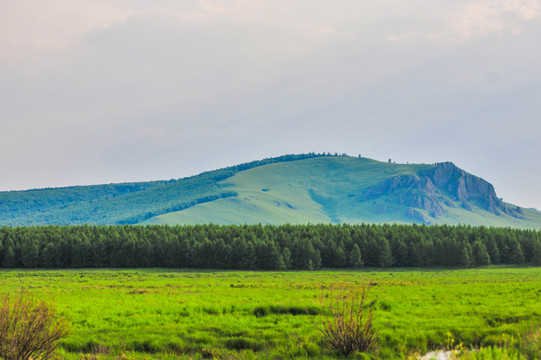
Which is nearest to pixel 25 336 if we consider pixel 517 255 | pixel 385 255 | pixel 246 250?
pixel 246 250

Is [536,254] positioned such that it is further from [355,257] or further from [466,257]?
[355,257]

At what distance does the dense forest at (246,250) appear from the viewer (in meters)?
119

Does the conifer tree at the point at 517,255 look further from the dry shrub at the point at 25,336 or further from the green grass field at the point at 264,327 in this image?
the dry shrub at the point at 25,336

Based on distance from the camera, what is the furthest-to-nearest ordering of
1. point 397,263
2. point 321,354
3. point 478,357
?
point 397,263
point 321,354
point 478,357

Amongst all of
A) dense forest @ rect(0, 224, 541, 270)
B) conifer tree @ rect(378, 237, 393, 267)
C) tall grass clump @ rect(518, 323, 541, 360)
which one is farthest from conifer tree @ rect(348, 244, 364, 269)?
tall grass clump @ rect(518, 323, 541, 360)

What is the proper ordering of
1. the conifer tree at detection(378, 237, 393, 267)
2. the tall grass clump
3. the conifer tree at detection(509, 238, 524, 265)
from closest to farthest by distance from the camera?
the tall grass clump
the conifer tree at detection(378, 237, 393, 267)
the conifer tree at detection(509, 238, 524, 265)

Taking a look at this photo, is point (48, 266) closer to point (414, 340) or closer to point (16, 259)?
point (16, 259)

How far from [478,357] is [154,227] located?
14937 centimetres

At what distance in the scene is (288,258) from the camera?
116 meters

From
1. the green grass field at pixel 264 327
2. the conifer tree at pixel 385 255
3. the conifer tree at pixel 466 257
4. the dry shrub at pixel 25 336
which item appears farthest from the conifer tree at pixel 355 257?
the dry shrub at pixel 25 336

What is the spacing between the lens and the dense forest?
119 meters

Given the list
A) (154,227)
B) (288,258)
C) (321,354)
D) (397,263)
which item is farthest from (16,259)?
(321,354)

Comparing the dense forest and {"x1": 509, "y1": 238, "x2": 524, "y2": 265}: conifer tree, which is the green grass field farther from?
{"x1": 509, "y1": 238, "x2": 524, "y2": 265}: conifer tree

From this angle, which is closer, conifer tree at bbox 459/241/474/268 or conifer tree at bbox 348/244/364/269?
conifer tree at bbox 348/244/364/269
